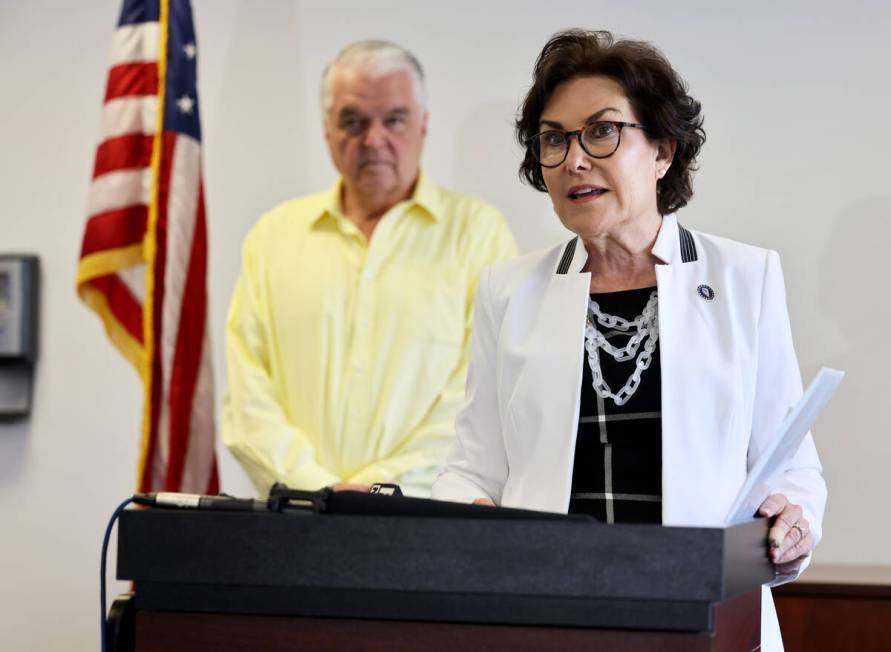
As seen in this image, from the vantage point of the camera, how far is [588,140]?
2123 millimetres

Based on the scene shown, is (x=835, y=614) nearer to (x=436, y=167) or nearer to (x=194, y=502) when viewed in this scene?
(x=436, y=167)

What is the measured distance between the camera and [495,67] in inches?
174

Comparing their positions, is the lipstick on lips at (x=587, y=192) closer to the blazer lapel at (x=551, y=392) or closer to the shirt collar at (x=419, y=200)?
the blazer lapel at (x=551, y=392)

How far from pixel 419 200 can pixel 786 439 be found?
2507mm

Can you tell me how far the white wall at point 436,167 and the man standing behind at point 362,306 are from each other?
47cm

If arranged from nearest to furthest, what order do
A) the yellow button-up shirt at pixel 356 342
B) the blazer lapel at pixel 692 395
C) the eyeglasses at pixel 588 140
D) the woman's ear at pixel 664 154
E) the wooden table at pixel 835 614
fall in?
the blazer lapel at pixel 692 395 → the eyeglasses at pixel 588 140 → the woman's ear at pixel 664 154 → the wooden table at pixel 835 614 → the yellow button-up shirt at pixel 356 342

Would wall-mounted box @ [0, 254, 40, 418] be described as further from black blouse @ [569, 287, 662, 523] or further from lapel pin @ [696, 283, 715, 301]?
lapel pin @ [696, 283, 715, 301]

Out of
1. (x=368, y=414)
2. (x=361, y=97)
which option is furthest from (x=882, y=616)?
(x=361, y=97)

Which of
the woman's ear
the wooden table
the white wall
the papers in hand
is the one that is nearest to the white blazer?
the woman's ear

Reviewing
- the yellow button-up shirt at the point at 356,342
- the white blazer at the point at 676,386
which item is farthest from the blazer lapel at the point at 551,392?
the yellow button-up shirt at the point at 356,342

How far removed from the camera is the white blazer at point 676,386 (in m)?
1.94

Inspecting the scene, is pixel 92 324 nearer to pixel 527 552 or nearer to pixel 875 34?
pixel 875 34

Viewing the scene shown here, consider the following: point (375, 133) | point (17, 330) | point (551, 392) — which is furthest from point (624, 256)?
point (17, 330)

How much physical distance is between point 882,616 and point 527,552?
7.50 feet
